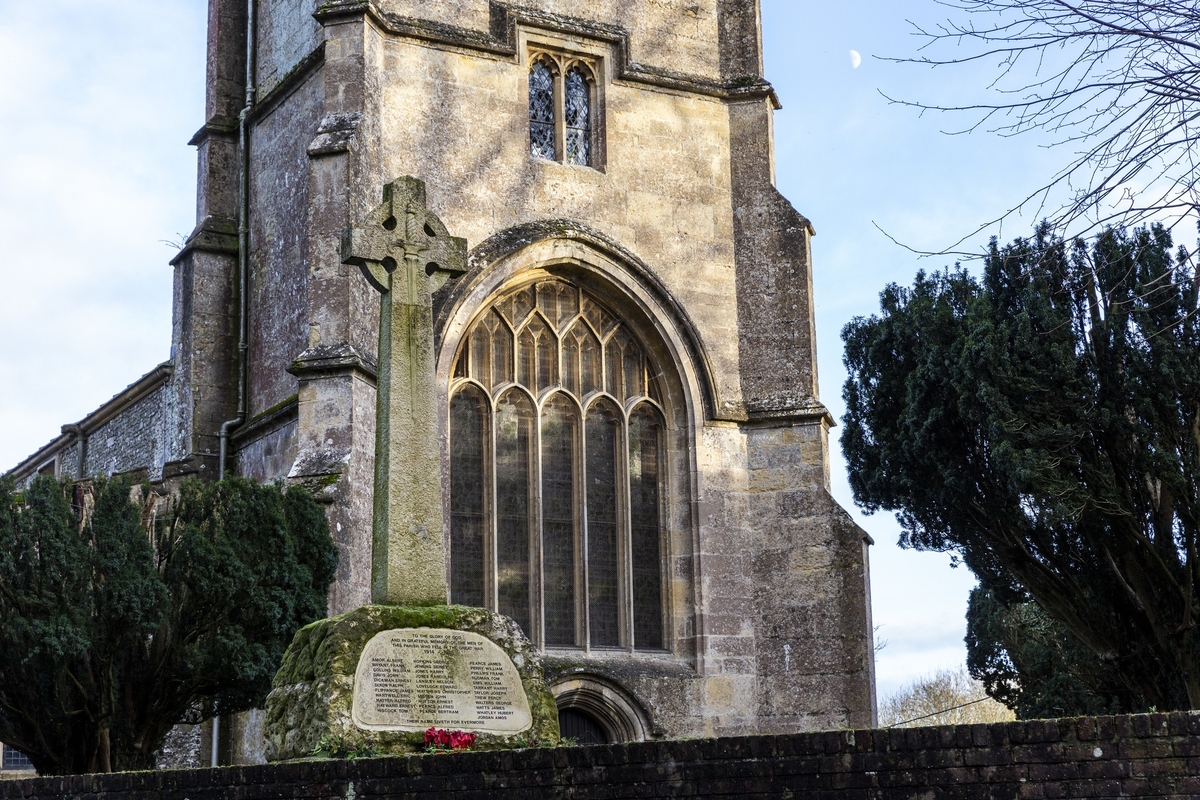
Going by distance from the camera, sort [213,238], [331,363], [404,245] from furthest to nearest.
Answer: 1. [213,238]
2. [331,363]
3. [404,245]

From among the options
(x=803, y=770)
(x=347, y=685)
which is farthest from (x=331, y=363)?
(x=803, y=770)

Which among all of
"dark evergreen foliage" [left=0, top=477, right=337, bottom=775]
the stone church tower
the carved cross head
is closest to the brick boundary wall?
the carved cross head

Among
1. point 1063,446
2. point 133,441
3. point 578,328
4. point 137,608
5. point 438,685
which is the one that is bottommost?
point 438,685

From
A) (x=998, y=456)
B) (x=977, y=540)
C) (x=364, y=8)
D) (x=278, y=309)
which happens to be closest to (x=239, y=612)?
(x=278, y=309)

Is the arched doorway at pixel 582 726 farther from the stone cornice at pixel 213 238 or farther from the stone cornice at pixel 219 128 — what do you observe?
the stone cornice at pixel 219 128

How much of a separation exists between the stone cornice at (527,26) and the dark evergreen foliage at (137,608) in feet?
19.5

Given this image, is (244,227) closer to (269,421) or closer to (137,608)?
(269,421)

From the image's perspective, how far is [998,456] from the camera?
57.6 feet

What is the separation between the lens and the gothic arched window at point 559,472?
59.0ft

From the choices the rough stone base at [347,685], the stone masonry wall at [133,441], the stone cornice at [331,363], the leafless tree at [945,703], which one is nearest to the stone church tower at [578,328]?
the stone cornice at [331,363]

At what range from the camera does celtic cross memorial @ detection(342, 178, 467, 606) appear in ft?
31.6

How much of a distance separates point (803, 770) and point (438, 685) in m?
2.57

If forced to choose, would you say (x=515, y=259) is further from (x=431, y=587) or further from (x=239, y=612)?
(x=431, y=587)

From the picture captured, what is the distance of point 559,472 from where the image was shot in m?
18.6
